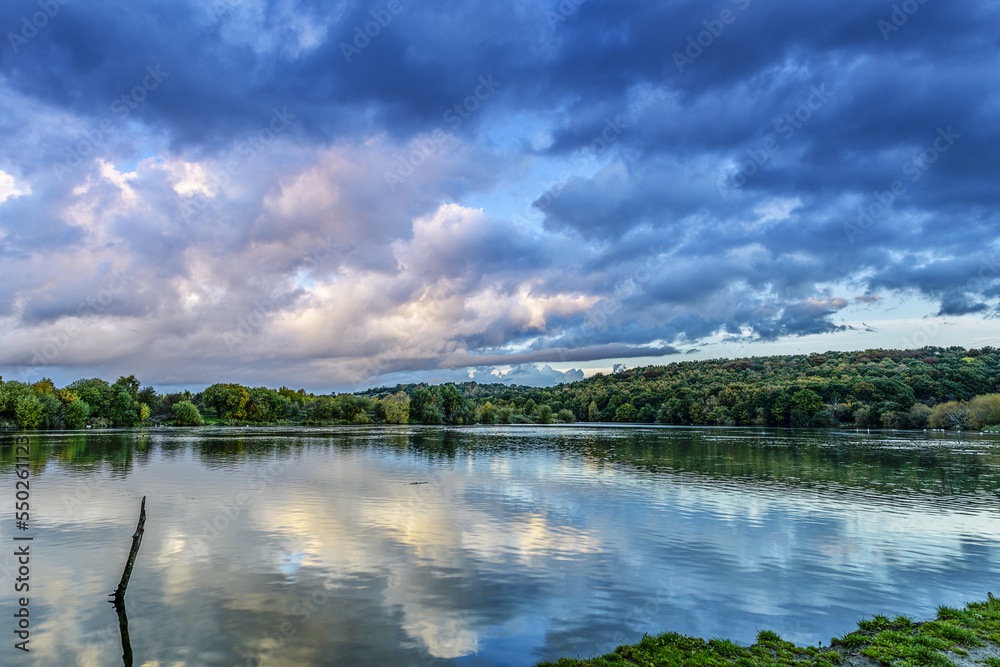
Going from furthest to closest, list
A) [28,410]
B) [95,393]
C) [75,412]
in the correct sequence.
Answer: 1. [95,393]
2. [75,412]
3. [28,410]

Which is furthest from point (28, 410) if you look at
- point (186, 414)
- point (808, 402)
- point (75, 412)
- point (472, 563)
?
point (808, 402)

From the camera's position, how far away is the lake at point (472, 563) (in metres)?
14.4

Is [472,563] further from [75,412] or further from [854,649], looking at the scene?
[75,412]

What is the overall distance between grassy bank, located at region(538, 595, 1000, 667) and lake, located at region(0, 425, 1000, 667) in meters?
0.85

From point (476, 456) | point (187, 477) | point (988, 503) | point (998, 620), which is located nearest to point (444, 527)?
point (998, 620)

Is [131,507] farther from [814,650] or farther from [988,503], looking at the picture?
[988,503]

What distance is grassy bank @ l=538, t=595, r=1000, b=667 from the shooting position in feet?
39.3

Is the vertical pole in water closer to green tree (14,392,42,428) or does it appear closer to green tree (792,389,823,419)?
green tree (14,392,42,428)

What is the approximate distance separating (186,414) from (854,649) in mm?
210229

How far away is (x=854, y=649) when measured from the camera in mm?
12836

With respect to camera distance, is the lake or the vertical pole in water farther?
the vertical pole in water

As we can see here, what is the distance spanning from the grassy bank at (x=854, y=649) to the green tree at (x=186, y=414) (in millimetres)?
204615

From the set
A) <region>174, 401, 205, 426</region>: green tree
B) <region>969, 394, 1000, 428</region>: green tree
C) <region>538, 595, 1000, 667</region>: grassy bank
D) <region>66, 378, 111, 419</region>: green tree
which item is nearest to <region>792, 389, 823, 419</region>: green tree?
<region>969, 394, 1000, 428</region>: green tree

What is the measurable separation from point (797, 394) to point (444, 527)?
175442 millimetres
